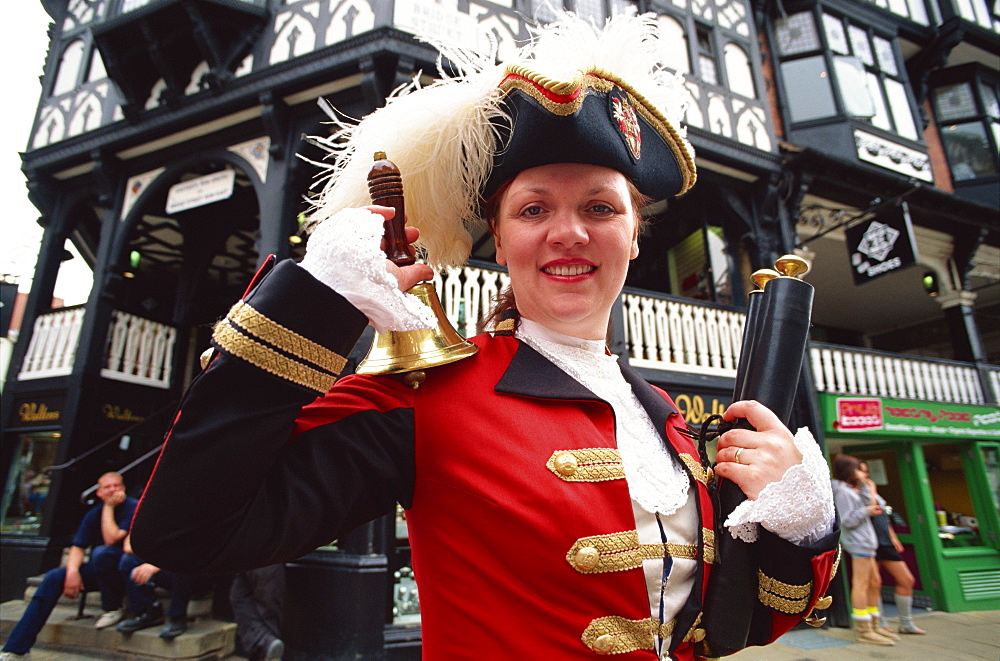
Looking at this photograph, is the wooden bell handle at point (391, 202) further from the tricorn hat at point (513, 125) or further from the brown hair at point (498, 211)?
the brown hair at point (498, 211)

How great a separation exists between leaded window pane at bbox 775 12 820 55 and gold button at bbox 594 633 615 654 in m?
12.1

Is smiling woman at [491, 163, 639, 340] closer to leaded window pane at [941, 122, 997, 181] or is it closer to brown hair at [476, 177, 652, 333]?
brown hair at [476, 177, 652, 333]

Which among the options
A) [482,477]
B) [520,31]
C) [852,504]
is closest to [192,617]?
[482,477]

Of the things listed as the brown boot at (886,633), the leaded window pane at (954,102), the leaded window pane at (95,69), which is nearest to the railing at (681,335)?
the brown boot at (886,633)

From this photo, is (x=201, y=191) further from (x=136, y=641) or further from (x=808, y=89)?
(x=808, y=89)

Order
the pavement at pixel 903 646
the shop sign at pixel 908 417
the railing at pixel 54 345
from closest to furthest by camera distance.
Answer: the pavement at pixel 903 646 < the railing at pixel 54 345 < the shop sign at pixel 908 417

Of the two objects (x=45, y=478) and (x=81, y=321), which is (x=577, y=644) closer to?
(x=81, y=321)

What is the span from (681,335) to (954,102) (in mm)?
10003

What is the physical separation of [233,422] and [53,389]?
9062 mm

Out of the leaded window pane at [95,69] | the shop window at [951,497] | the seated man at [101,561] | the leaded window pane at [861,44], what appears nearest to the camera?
the seated man at [101,561]

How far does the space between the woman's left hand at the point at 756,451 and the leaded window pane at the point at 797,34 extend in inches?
457

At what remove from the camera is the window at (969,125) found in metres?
11.3

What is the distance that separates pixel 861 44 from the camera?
34.7ft

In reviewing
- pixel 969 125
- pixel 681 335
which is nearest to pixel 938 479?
pixel 681 335
